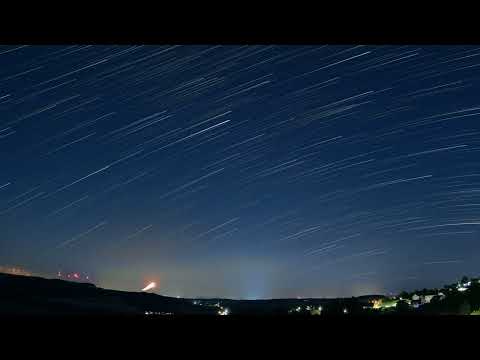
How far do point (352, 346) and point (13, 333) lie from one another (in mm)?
1243

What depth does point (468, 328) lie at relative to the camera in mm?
1724

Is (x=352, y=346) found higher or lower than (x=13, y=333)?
lower
